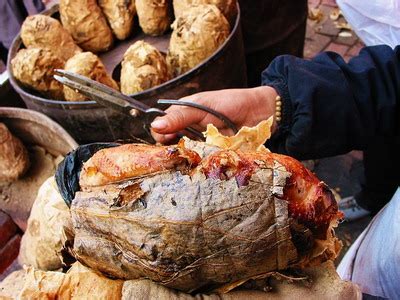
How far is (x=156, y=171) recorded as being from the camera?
770mm

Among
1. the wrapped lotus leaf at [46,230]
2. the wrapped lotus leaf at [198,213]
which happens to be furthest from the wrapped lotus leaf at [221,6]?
the wrapped lotus leaf at [198,213]

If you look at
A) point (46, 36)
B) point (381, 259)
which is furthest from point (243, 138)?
point (46, 36)

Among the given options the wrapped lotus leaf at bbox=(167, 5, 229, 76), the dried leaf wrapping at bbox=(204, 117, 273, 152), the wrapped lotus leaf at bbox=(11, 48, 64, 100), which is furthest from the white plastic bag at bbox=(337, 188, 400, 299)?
the wrapped lotus leaf at bbox=(11, 48, 64, 100)

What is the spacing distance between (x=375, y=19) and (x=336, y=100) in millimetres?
591

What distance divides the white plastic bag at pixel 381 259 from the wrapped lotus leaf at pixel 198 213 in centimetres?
66

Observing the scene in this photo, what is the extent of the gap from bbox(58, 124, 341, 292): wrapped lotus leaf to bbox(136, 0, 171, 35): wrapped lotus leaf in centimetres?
160

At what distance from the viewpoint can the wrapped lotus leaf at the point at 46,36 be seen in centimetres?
219

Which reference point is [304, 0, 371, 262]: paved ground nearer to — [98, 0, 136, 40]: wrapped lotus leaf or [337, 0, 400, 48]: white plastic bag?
[337, 0, 400, 48]: white plastic bag

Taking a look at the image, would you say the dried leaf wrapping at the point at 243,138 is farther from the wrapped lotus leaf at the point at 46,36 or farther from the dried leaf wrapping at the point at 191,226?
the wrapped lotus leaf at the point at 46,36

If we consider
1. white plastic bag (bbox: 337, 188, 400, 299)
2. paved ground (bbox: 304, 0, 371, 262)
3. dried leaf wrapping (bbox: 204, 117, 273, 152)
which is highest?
dried leaf wrapping (bbox: 204, 117, 273, 152)

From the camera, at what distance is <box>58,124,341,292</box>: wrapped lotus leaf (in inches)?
29.2

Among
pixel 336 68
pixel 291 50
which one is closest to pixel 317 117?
pixel 336 68

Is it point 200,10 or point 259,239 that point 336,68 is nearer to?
point 200,10

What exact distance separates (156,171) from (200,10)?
1.34 meters
